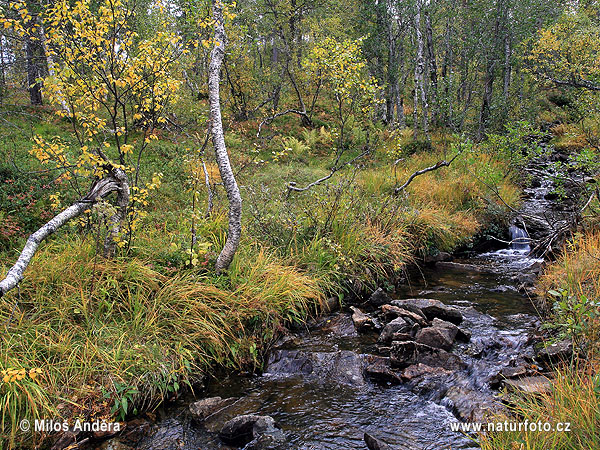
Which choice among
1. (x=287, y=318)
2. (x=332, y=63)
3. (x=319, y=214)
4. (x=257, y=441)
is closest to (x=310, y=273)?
(x=287, y=318)

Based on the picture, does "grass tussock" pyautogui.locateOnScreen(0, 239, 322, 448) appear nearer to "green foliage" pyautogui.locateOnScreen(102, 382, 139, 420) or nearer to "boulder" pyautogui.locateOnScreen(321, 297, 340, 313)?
"green foliage" pyautogui.locateOnScreen(102, 382, 139, 420)

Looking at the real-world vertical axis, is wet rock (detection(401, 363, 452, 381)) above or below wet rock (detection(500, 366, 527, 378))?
below

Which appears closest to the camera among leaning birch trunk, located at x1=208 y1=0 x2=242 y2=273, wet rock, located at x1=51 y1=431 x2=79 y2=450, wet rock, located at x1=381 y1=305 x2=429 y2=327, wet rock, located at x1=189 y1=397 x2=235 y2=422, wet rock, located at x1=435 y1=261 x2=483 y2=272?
wet rock, located at x1=51 y1=431 x2=79 y2=450

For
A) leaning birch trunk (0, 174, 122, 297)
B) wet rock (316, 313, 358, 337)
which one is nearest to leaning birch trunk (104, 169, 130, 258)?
leaning birch trunk (0, 174, 122, 297)

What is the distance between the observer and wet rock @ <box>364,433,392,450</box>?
12.3 feet

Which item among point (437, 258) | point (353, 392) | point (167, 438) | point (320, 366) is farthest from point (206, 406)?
point (437, 258)

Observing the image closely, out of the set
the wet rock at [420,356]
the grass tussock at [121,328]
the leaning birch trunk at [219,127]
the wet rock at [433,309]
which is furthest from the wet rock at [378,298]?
the leaning birch trunk at [219,127]

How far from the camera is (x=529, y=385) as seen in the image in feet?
13.3

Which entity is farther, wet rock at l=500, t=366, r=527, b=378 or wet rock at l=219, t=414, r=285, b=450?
wet rock at l=500, t=366, r=527, b=378

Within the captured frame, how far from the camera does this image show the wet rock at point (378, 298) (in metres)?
7.32

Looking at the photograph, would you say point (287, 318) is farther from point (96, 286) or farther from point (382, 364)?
point (96, 286)

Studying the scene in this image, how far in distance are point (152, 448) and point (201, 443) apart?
0.48 m

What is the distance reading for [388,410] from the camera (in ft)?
14.6

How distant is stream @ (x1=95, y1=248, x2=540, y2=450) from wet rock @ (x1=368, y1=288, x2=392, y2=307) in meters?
0.54
